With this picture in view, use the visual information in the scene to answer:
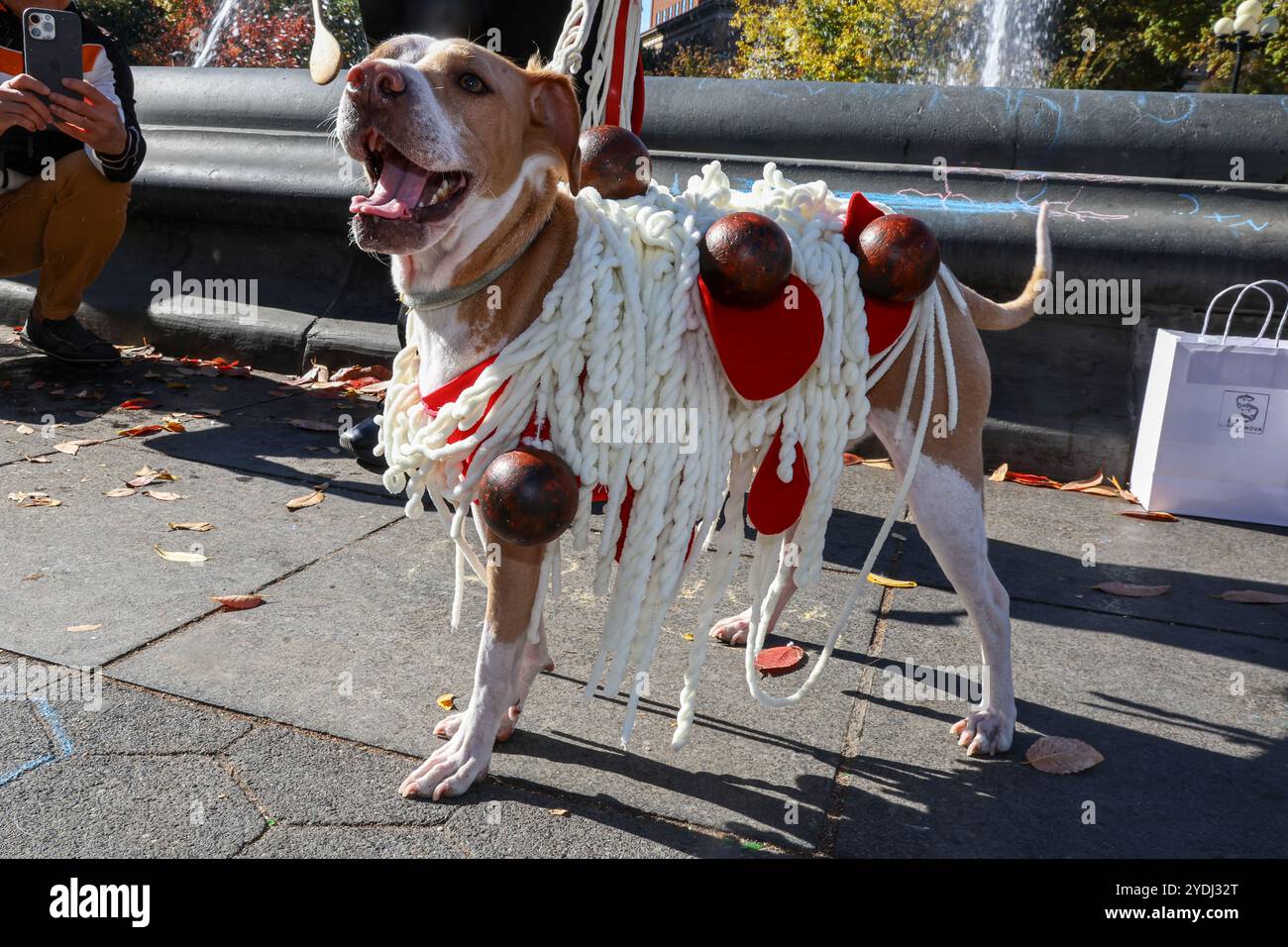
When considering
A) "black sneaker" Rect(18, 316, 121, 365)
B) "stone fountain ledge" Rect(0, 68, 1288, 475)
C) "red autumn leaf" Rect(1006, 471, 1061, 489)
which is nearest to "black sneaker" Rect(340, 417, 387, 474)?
"stone fountain ledge" Rect(0, 68, 1288, 475)

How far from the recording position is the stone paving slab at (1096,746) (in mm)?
2268

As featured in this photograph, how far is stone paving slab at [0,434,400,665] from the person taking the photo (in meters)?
2.91

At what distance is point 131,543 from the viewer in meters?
3.47

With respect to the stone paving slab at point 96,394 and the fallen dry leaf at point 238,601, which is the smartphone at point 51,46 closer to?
the stone paving slab at point 96,394

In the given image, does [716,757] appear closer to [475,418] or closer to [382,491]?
[475,418]

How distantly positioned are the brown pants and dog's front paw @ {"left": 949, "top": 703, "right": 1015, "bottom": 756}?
482 cm

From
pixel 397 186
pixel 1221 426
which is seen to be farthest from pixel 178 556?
pixel 1221 426

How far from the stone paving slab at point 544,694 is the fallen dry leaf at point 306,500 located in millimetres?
634

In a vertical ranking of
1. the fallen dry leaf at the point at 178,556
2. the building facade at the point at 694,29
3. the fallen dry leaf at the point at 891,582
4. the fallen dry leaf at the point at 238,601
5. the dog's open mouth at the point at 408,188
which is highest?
the building facade at the point at 694,29

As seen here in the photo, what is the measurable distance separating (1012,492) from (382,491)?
279 centimetres

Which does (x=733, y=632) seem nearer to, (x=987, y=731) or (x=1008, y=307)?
(x=987, y=731)

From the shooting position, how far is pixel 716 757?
2.52 metres

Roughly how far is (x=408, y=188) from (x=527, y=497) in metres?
0.69

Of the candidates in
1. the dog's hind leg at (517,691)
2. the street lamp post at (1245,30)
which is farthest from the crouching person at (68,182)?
the street lamp post at (1245,30)
